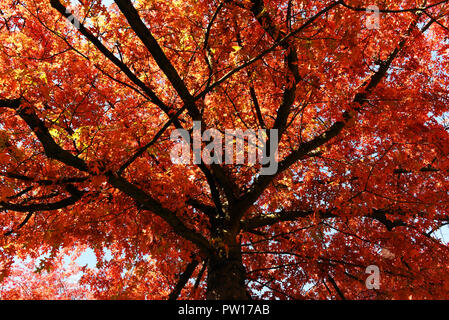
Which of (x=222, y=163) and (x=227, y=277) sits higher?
(x=222, y=163)

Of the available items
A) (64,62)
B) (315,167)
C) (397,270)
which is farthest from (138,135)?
(397,270)

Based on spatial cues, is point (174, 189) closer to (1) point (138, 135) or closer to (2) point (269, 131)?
(1) point (138, 135)

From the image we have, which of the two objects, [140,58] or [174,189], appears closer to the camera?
[174,189]

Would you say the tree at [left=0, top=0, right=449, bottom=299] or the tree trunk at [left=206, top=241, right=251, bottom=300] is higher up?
the tree at [left=0, top=0, right=449, bottom=299]

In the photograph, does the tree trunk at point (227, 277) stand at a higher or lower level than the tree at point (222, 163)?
lower

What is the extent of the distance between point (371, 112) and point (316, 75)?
2.79 meters

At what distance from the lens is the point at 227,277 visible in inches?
211

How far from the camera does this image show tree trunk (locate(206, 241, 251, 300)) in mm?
5133

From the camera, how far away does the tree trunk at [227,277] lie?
5.13 m

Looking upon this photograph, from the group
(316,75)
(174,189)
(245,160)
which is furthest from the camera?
(245,160)

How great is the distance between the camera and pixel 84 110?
772 centimetres

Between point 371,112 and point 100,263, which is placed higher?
point 371,112
